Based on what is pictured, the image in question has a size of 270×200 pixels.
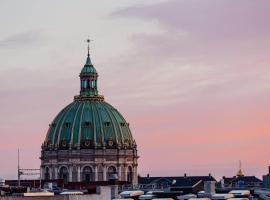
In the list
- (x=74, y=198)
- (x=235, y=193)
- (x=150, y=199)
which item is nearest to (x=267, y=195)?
(x=235, y=193)

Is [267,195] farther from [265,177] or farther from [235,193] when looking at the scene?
[265,177]

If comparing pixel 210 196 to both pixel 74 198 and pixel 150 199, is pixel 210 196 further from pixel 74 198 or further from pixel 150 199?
pixel 74 198

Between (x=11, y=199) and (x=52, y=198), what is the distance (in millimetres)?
4326

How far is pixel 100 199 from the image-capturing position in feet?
297

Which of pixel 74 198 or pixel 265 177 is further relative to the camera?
pixel 265 177

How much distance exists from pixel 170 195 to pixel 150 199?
686 centimetres

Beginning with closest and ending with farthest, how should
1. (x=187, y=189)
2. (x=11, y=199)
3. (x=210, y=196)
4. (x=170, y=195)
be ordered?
(x=11, y=199) → (x=210, y=196) → (x=170, y=195) → (x=187, y=189)

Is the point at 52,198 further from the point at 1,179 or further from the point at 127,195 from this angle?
the point at 127,195

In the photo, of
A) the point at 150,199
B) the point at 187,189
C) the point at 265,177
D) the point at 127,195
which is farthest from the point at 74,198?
the point at 265,177

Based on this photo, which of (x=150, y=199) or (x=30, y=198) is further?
(x=150, y=199)

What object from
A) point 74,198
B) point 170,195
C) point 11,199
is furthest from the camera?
point 170,195

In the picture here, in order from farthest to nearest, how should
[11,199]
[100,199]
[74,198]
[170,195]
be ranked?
[170,195], [100,199], [74,198], [11,199]

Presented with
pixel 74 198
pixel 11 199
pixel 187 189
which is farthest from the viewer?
pixel 187 189

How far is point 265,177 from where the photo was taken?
152750 millimetres
